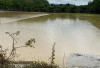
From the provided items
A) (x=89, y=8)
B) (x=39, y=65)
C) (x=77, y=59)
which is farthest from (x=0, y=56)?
(x=89, y=8)

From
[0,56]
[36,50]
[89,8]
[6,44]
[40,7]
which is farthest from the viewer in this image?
[40,7]

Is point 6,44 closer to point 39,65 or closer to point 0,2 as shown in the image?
point 39,65

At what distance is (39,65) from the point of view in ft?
11.2

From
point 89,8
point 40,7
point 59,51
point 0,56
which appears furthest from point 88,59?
point 40,7

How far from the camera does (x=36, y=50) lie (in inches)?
344

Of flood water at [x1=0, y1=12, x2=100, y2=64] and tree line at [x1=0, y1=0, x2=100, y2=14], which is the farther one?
tree line at [x1=0, y1=0, x2=100, y2=14]

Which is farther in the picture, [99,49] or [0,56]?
[99,49]

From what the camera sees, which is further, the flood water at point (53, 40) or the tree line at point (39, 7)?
the tree line at point (39, 7)

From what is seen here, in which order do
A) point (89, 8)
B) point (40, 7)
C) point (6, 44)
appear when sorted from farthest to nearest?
1. point (40, 7)
2. point (89, 8)
3. point (6, 44)

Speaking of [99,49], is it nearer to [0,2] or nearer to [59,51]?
[59,51]

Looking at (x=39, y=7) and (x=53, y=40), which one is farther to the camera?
(x=39, y=7)

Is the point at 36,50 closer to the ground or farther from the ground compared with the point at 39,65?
closer to the ground

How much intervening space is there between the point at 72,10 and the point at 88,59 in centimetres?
4949

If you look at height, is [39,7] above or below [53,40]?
above
